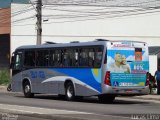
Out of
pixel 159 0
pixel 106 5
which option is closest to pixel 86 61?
pixel 159 0

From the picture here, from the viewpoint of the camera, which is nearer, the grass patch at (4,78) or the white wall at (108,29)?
the grass patch at (4,78)

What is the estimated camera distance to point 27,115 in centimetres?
1703

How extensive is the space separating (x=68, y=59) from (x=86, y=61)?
5.63ft

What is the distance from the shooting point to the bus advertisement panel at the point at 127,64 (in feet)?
84.1

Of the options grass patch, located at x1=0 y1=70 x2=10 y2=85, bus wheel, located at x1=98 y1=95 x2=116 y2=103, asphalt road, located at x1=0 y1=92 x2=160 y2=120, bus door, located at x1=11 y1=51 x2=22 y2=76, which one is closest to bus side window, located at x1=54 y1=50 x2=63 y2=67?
bus wheel, located at x1=98 y1=95 x2=116 y2=103

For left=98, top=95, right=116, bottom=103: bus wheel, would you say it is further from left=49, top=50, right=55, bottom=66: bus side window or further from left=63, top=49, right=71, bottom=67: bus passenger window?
left=49, top=50, right=55, bottom=66: bus side window

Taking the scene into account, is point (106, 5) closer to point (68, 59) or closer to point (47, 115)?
point (68, 59)

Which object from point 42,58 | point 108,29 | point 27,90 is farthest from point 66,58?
point 108,29

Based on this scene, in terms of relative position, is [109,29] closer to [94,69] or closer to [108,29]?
[108,29]

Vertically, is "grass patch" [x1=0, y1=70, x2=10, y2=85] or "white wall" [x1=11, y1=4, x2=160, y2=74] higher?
"white wall" [x1=11, y1=4, x2=160, y2=74]

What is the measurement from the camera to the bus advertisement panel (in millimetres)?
25641

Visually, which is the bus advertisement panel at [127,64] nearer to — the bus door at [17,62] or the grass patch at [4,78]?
the bus door at [17,62]

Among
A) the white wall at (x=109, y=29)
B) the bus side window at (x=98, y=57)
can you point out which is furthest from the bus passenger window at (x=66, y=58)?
the white wall at (x=109, y=29)

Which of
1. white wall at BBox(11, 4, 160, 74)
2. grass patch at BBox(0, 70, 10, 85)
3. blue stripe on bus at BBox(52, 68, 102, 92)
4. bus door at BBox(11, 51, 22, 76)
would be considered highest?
white wall at BBox(11, 4, 160, 74)
